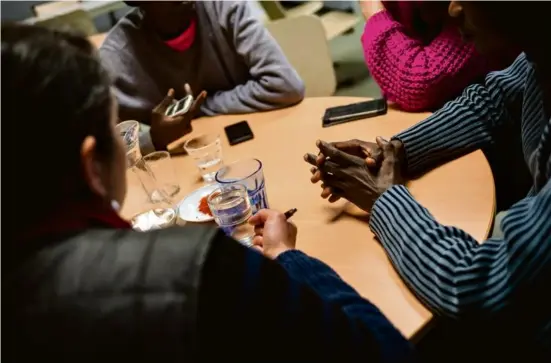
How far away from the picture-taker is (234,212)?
3.87 feet

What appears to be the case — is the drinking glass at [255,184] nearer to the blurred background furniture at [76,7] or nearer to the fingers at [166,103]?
the fingers at [166,103]

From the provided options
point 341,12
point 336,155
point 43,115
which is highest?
point 43,115

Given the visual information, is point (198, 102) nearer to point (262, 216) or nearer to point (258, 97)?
point (258, 97)

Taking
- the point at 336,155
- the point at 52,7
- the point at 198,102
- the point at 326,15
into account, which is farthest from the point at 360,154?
the point at 52,7

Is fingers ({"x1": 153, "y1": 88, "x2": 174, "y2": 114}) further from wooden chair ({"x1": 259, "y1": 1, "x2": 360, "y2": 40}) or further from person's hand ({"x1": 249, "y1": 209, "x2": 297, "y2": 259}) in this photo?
wooden chair ({"x1": 259, "y1": 1, "x2": 360, "y2": 40})

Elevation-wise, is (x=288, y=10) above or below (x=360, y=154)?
below

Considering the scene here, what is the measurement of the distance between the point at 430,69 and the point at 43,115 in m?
1.11

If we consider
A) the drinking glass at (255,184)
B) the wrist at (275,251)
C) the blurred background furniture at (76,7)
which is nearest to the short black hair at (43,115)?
the wrist at (275,251)

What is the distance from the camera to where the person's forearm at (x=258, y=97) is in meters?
1.73

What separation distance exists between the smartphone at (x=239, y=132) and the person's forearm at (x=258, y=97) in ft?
0.38

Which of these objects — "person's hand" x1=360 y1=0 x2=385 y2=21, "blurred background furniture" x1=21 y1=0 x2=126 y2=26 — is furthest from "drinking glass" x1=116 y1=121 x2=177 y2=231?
"blurred background furniture" x1=21 y1=0 x2=126 y2=26

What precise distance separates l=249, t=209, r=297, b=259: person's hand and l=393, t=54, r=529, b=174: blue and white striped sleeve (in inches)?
13.8

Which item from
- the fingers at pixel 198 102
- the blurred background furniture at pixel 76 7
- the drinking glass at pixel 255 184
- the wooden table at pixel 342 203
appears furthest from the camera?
the blurred background furniture at pixel 76 7

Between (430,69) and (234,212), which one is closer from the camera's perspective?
(234,212)
